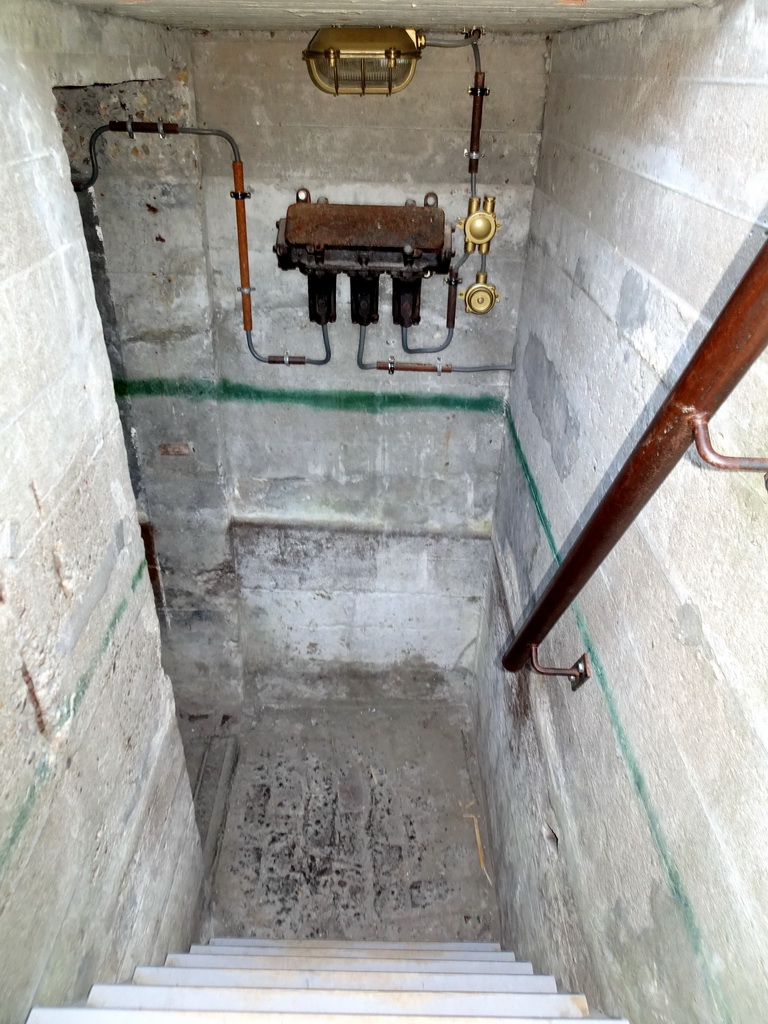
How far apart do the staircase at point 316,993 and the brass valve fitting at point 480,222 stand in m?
Result: 2.56

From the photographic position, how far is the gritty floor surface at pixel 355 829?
3021 mm

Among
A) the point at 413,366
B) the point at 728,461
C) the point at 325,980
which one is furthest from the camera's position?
the point at 413,366

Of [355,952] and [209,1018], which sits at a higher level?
[209,1018]

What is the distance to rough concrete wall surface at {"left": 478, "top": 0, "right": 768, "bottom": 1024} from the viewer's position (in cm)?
115

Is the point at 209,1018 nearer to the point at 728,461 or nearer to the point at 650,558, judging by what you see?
the point at 650,558

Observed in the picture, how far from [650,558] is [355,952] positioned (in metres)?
2.07

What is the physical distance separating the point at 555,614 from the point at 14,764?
1.30 meters

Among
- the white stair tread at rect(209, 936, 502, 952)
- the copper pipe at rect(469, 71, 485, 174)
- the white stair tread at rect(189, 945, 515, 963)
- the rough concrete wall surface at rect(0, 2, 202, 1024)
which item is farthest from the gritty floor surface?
the copper pipe at rect(469, 71, 485, 174)

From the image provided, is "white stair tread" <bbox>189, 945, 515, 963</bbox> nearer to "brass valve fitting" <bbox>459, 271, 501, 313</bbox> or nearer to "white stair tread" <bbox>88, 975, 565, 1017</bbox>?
"white stair tread" <bbox>88, 975, 565, 1017</bbox>

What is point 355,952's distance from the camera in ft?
8.58

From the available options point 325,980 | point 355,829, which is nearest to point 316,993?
point 325,980

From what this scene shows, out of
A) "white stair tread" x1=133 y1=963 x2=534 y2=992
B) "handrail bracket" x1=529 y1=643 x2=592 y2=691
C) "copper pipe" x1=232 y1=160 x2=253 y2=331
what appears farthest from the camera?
"copper pipe" x1=232 y1=160 x2=253 y2=331

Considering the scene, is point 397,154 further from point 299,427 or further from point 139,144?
point 299,427

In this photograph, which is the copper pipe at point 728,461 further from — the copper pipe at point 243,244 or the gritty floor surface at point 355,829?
the gritty floor surface at point 355,829
